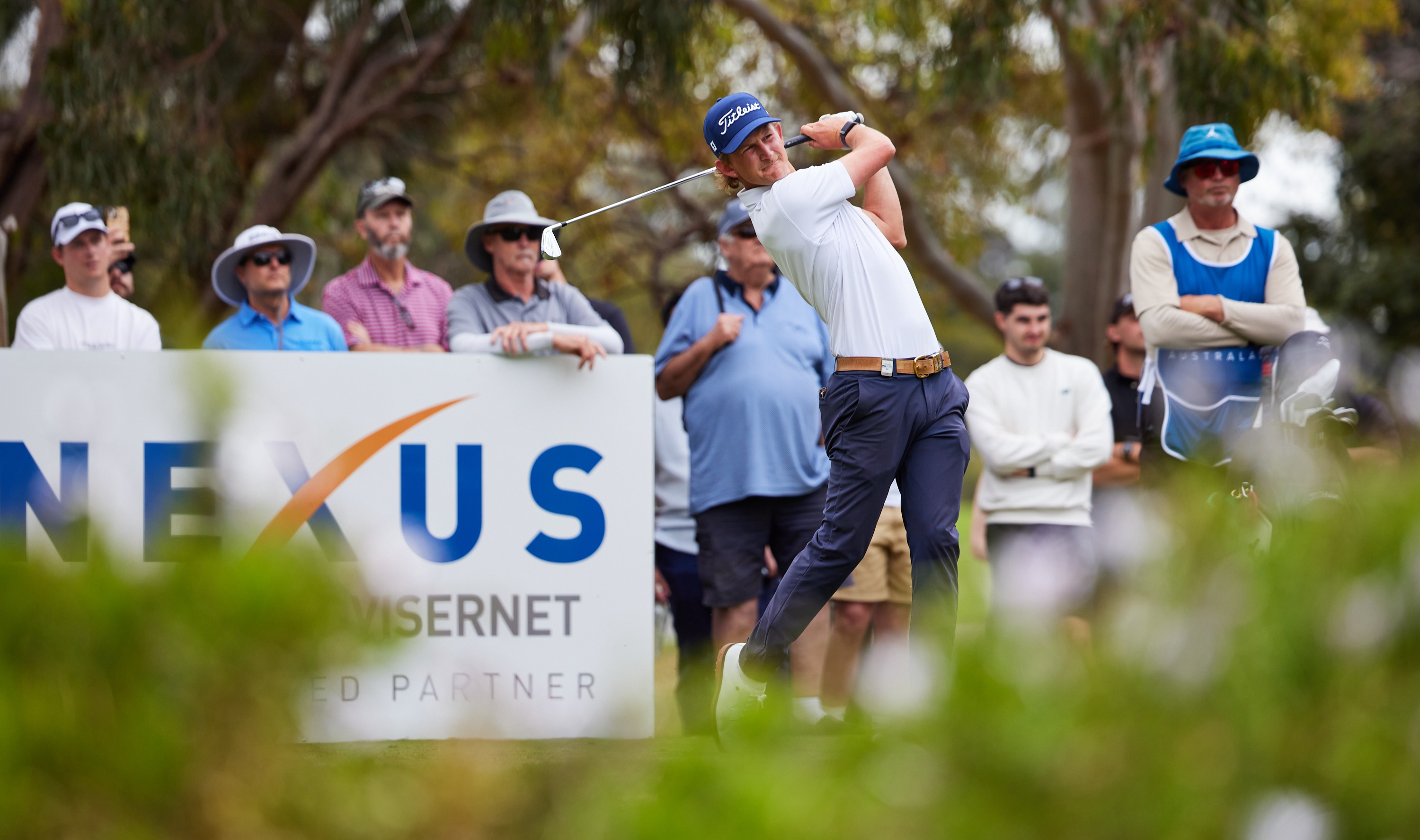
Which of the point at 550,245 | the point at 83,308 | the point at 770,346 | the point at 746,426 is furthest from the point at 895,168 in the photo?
the point at 83,308

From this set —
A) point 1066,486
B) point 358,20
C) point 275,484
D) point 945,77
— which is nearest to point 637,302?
point 358,20

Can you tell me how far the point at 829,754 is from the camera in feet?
3.78

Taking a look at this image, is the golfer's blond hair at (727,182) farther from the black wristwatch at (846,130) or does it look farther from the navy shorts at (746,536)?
the navy shorts at (746,536)

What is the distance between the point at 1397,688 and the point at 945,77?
9038mm

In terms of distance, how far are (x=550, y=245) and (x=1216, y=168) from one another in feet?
8.34

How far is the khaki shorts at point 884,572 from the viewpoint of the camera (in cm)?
582

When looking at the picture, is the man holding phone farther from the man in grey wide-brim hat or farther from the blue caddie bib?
the blue caddie bib

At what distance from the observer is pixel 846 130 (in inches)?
169

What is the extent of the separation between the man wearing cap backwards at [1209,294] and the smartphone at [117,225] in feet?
13.8

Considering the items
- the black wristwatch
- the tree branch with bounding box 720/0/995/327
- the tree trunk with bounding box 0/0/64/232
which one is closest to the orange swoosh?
the black wristwatch

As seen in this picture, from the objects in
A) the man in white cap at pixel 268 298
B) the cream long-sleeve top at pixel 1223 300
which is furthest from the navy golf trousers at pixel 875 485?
the man in white cap at pixel 268 298

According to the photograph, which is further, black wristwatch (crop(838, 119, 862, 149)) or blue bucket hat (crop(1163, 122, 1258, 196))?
blue bucket hat (crop(1163, 122, 1258, 196))

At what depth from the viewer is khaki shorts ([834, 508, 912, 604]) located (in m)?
5.82

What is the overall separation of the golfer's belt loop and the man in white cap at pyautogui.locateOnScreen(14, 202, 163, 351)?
114 inches
